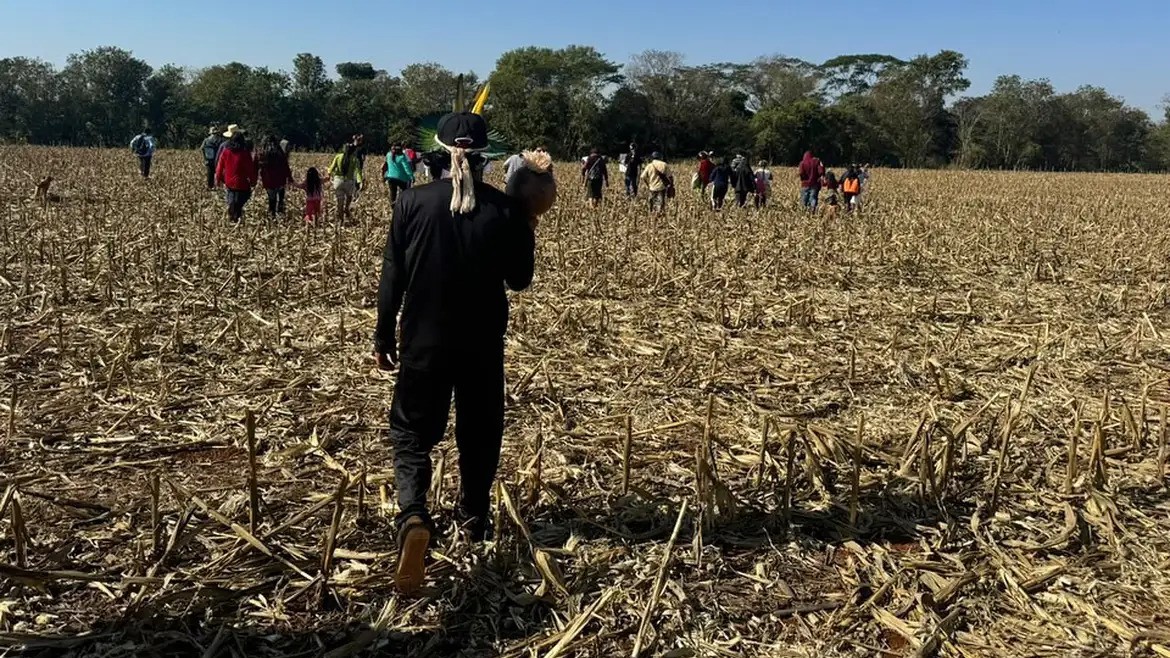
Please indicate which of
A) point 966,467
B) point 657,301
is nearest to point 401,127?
point 657,301

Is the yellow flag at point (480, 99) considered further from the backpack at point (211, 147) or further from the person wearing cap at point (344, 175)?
the backpack at point (211, 147)

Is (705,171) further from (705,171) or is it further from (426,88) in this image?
(426,88)

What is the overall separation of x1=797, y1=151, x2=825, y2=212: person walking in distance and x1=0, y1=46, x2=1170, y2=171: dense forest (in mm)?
29059

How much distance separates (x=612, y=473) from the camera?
421cm

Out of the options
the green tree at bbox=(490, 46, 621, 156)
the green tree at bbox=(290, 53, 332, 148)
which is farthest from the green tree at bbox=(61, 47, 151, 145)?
the green tree at bbox=(490, 46, 621, 156)

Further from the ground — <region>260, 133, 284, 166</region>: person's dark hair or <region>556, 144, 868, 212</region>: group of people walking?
<region>260, 133, 284, 166</region>: person's dark hair

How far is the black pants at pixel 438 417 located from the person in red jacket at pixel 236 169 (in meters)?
9.30

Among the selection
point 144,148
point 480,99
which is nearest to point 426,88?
point 144,148

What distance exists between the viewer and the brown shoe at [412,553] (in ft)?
9.77

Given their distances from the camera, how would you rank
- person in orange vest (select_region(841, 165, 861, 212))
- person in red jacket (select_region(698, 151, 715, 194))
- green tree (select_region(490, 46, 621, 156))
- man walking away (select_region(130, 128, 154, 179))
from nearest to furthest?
1. person in orange vest (select_region(841, 165, 861, 212))
2. person in red jacket (select_region(698, 151, 715, 194))
3. man walking away (select_region(130, 128, 154, 179))
4. green tree (select_region(490, 46, 621, 156))

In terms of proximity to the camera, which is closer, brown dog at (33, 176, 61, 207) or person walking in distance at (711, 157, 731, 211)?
brown dog at (33, 176, 61, 207)

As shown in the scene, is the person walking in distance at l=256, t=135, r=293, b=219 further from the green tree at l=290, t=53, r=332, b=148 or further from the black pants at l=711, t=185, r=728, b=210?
the green tree at l=290, t=53, r=332, b=148

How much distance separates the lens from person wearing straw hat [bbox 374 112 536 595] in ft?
9.91

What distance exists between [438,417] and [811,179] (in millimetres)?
14032
